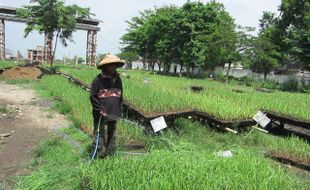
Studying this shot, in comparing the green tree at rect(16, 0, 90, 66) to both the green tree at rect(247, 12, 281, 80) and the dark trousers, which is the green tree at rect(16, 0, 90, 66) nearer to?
the green tree at rect(247, 12, 281, 80)

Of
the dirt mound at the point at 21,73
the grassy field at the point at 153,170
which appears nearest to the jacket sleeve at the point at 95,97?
the grassy field at the point at 153,170

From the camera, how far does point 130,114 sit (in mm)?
8156

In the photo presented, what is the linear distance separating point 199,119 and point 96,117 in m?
3.60

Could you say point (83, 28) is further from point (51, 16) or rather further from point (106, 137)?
point (106, 137)

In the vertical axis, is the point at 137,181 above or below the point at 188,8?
below

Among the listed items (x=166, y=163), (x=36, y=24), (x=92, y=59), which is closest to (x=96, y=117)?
(x=166, y=163)

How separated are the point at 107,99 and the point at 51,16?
19.3 m

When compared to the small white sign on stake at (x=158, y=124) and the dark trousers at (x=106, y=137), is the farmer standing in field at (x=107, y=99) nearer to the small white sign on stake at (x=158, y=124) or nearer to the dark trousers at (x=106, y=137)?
the dark trousers at (x=106, y=137)

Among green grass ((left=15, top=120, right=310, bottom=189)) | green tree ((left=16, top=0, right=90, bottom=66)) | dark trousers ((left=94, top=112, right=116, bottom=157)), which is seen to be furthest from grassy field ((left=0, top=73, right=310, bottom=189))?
green tree ((left=16, top=0, right=90, bottom=66))

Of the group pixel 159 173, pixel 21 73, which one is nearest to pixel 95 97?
pixel 159 173

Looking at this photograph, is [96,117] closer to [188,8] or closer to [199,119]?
[199,119]

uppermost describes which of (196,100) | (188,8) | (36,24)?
(188,8)

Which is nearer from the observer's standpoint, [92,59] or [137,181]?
[137,181]

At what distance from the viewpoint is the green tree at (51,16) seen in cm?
2295
